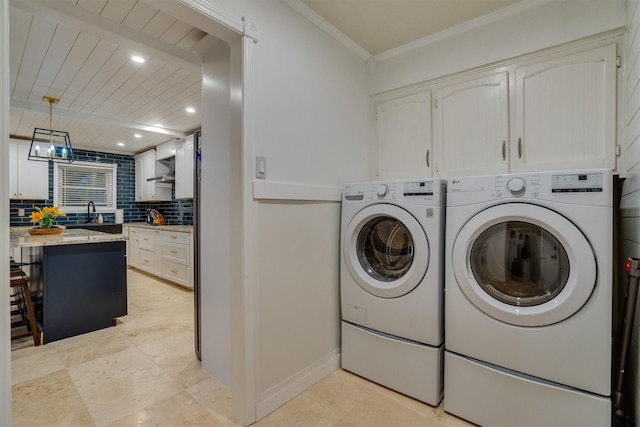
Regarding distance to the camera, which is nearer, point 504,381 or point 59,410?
point 504,381

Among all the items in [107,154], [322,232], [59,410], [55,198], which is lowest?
[59,410]

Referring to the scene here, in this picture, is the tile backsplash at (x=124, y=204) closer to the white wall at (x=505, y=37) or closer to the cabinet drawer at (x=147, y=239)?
the cabinet drawer at (x=147, y=239)

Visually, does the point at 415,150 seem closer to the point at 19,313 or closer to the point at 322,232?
the point at 322,232

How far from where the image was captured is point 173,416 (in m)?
1.56

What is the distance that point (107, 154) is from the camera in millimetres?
5555

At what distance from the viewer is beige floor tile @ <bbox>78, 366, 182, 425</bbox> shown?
5.25 feet

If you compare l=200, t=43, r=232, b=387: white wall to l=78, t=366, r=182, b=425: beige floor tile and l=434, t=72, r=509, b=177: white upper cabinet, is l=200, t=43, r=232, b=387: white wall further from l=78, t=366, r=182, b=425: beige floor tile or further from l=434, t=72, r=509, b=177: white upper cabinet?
l=434, t=72, r=509, b=177: white upper cabinet

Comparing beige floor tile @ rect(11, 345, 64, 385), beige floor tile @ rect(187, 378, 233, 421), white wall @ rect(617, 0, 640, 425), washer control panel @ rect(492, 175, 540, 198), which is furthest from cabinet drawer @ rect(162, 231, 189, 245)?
white wall @ rect(617, 0, 640, 425)

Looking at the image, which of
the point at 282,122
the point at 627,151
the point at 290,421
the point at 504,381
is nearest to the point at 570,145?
the point at 627,151

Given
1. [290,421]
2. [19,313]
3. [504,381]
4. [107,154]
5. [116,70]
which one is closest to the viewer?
[504,381]

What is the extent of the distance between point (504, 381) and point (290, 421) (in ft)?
3.48

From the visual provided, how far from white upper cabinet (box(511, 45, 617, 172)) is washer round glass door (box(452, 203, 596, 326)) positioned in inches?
23.7

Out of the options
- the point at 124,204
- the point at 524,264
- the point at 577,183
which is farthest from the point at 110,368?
the point at 124,204

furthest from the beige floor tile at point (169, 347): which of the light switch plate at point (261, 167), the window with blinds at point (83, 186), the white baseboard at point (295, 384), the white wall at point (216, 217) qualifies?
the window with blinds at point (83, 186)
